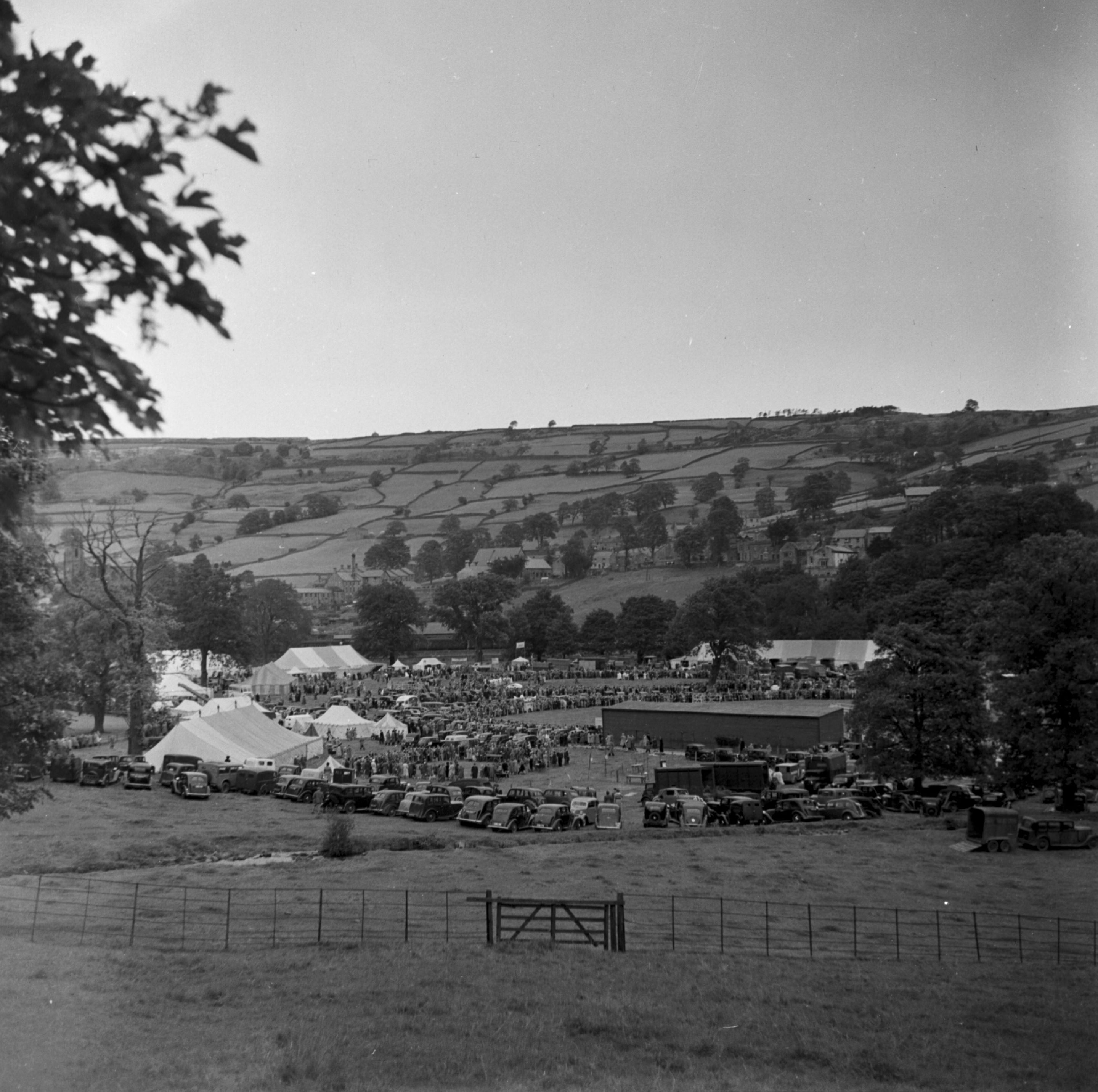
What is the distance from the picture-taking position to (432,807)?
1905 centimetres

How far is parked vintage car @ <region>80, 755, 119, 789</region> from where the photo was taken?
21547mm

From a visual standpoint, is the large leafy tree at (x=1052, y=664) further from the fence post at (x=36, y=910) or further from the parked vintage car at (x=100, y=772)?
the parked vintage car at (x=100, y=772)

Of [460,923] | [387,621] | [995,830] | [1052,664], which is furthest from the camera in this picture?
[387,621]

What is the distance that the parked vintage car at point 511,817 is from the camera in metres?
17.9

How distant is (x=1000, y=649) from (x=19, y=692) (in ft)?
60.9

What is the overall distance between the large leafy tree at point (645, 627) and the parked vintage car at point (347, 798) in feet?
147

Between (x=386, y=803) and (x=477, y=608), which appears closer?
(x=386, y=803)

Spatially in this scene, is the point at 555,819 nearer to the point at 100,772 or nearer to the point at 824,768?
the point at 824,768

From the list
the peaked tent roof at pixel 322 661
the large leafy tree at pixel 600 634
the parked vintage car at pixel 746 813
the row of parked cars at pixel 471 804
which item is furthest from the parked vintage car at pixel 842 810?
the large leafy tree at pixel 600 634

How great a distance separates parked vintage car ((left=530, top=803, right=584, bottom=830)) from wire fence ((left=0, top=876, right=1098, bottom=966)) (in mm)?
5844

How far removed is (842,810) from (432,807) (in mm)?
8418

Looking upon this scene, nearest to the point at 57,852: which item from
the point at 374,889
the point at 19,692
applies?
the point at 19,692

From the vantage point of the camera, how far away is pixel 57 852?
543 inches

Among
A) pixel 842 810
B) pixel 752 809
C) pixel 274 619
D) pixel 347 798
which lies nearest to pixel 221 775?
pixel 347 798
